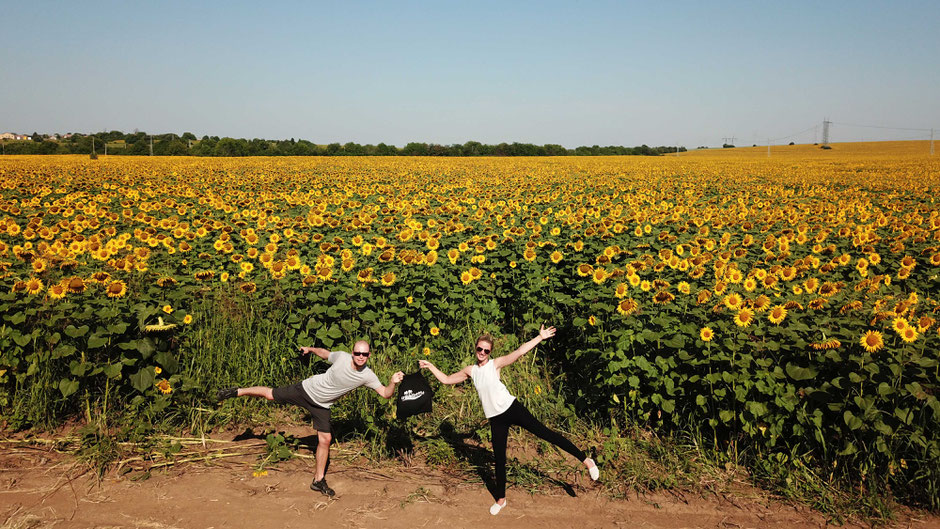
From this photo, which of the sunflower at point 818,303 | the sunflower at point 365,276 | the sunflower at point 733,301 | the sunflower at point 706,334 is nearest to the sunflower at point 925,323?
the sunflower at point 818,303

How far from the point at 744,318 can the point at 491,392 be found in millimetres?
2321

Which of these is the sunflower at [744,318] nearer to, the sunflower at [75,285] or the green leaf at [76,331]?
the green leaf at [76,331]

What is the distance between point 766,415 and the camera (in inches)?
183

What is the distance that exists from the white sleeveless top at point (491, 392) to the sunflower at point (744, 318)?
2110 mm

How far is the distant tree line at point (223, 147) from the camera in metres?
61.2

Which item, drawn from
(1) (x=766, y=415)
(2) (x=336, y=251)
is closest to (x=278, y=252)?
(2) (x=336, y=251)

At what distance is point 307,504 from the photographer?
4.48m

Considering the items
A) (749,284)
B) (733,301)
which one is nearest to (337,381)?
(733,301)

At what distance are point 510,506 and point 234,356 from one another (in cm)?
338

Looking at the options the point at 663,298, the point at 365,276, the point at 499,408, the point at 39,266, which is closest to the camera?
the point at 499,408

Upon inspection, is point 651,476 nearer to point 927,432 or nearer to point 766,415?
point 766,415

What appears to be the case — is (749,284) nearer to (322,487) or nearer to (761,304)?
(761,304)

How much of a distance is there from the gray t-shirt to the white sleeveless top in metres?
0.88

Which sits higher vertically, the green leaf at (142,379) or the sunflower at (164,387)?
the green leaf at (142,379)
